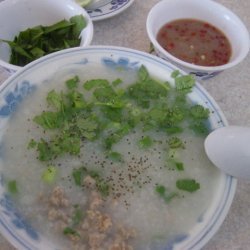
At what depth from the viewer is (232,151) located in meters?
0.98

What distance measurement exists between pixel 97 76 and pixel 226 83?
0.55 m

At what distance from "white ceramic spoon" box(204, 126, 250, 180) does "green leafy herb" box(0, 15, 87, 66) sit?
2.01ft

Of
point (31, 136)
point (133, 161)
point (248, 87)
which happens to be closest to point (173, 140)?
point (133, 161)

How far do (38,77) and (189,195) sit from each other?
0.55m

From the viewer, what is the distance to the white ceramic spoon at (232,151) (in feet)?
3.18

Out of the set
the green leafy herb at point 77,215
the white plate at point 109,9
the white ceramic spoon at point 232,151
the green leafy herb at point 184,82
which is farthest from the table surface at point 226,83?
the green leafy herb at point 77,215

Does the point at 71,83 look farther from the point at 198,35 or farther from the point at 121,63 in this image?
the point at 198,35

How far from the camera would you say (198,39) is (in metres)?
1.35

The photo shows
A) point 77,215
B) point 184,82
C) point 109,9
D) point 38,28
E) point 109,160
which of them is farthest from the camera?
point 109,9

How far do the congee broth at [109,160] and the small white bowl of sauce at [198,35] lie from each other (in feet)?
0.65

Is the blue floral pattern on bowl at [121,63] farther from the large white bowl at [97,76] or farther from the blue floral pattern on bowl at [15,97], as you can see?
the blue floral pattern on bowl at [15,97]

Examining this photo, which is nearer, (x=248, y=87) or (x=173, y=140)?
(x=173, y=140)

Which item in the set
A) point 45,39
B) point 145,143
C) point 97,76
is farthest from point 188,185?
point 45,39

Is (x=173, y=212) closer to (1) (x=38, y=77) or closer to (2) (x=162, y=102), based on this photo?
(2) (x=162, y=102)
